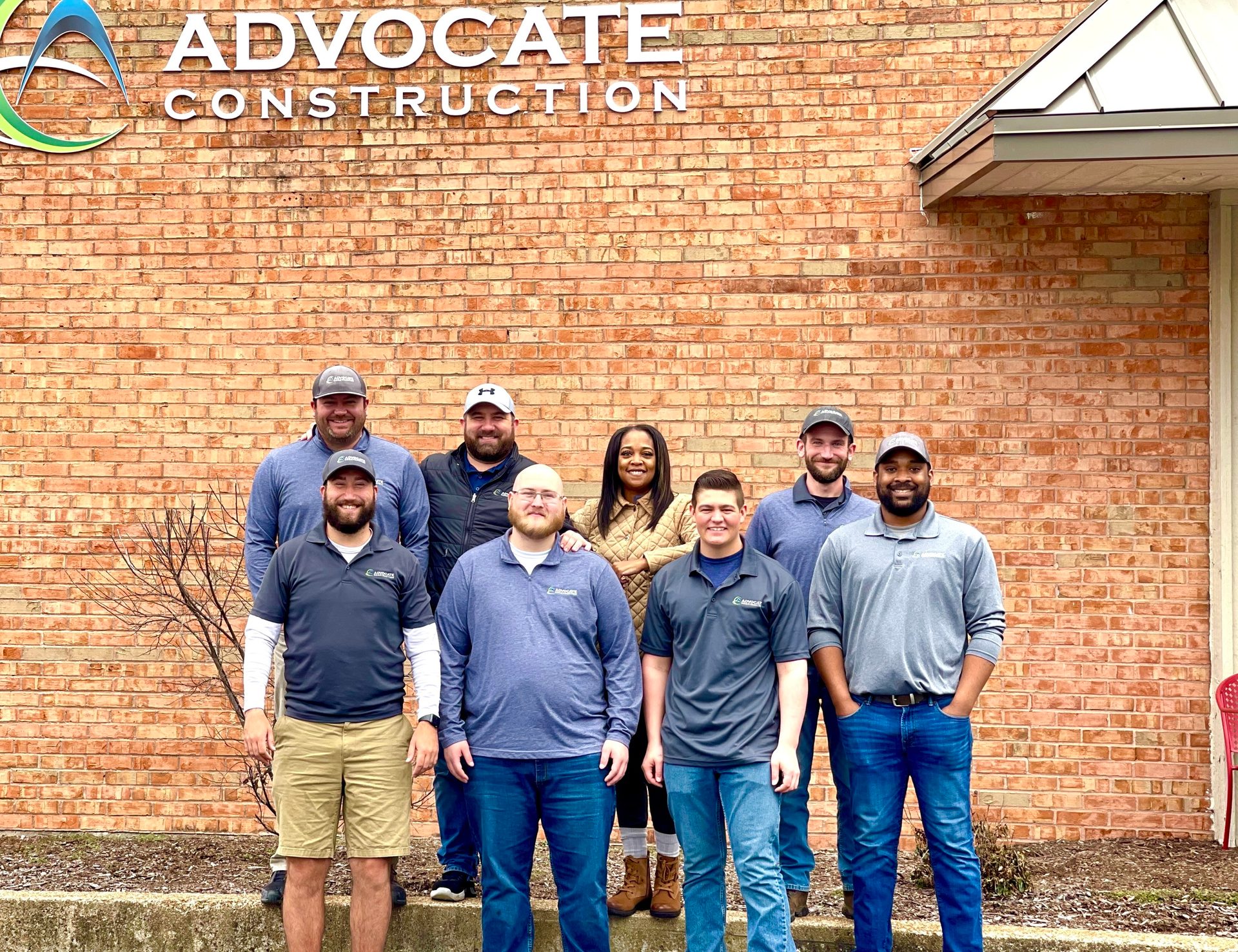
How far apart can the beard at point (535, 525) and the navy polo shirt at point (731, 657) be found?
19.7 inches

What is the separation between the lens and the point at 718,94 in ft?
22.6

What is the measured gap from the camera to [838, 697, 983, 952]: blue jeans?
453 centimetres

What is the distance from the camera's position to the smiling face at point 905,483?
4.66m

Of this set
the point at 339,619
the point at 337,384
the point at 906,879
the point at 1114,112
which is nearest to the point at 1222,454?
Result: the point at 1114,112

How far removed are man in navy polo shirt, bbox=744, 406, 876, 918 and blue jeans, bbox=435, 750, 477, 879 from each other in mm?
1385

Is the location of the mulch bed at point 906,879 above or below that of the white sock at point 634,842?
below

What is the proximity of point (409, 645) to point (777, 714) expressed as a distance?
142 centimetres

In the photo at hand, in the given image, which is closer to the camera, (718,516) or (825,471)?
(718,516)

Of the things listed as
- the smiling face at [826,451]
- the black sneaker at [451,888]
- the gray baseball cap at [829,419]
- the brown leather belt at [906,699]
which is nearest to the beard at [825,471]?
the smiling face at [826,451]

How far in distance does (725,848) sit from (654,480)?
1.45 metres

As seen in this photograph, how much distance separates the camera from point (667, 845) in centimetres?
503

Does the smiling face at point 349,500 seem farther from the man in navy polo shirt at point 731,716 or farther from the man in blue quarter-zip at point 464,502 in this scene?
the man in navy polo shirt at point 731,716

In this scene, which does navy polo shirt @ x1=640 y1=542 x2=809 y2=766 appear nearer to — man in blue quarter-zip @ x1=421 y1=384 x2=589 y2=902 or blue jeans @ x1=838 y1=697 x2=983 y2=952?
blue jeans @ x1=838 y1=697 x2=983 y2=952

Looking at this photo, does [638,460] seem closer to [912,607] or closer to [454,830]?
[912,607]
